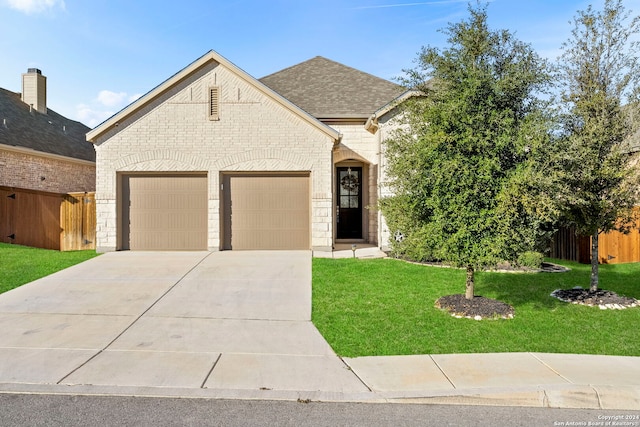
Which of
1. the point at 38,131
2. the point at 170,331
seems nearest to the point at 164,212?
the point at 170,331

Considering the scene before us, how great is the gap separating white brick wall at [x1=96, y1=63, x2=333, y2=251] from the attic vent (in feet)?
0.48

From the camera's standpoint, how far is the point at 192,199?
13508 millimetres

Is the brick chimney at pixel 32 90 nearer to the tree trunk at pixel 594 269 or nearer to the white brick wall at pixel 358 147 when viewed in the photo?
the white brick wall at pixel 358 147

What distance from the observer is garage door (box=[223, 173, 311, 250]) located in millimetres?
13547

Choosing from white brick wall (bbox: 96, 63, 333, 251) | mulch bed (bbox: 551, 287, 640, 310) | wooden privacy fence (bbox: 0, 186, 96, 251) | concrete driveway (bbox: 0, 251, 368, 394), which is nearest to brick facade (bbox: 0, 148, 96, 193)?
wooden privacy fence (bbox: 0, 186, 96, 251)

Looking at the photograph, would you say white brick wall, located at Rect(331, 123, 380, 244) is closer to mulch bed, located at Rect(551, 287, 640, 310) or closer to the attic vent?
the attic vent

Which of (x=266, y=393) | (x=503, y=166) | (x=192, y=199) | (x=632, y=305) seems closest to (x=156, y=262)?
(x=192, y=199)

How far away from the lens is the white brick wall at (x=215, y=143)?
525 inches

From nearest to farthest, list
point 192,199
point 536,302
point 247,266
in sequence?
point 536,302 < point 247,266 < point 192,199

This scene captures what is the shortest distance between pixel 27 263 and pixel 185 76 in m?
7.18

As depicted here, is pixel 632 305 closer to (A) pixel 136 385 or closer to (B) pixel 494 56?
(B) pixel 494 56

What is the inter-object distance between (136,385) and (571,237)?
548 inches

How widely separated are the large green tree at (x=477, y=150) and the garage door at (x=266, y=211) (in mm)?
6584

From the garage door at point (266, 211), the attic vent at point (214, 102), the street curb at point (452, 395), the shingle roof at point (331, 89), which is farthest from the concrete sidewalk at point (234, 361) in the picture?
the shingle roof at point (331, 89)
